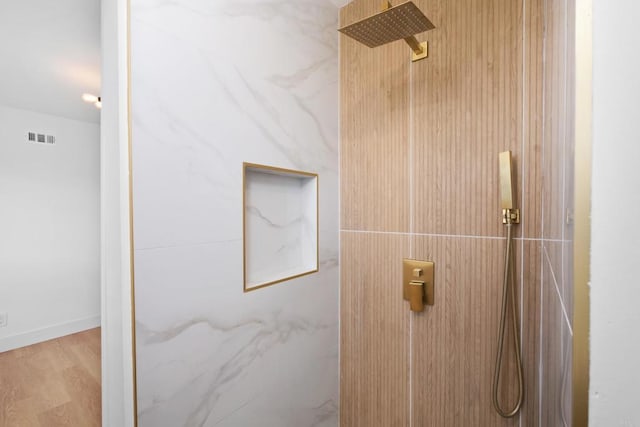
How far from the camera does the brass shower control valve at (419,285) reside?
108cm

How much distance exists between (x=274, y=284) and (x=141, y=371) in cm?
48

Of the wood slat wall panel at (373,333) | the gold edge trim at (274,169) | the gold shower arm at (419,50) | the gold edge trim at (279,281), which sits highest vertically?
the gold shower arm at (419,50)

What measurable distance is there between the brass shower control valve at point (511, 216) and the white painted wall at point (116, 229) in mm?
1089

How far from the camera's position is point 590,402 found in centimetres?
20

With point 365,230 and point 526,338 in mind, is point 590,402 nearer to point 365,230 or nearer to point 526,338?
point 526,338

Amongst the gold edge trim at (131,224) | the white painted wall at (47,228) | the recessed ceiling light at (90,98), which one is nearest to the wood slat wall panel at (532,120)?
the gold edge trim at (131,224)

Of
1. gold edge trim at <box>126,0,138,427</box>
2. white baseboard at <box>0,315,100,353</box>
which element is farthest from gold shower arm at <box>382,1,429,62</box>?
white baseboard at <box>0,315,100,353</box>

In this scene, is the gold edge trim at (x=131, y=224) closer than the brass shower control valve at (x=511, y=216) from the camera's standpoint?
Yes

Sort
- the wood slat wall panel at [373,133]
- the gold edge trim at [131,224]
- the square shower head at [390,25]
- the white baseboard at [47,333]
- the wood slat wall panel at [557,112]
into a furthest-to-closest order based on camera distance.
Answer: the white baseboard at [47,333] → the wood slat wall panel at [373,133] → the square shower head at [390,25] → the gold edge trim at [131,224] → the wood slat wall panel at [557,112]

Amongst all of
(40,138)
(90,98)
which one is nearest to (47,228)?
(40,138)

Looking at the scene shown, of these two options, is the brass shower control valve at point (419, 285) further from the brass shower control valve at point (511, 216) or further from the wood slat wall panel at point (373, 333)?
the brass shower control valve at point (511, 216)

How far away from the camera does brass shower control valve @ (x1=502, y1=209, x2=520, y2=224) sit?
2.93 ft

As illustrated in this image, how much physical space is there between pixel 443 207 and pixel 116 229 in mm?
1061

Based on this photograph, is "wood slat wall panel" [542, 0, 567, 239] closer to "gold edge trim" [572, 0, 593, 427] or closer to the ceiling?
"gold edge trim" [572, 0, 593, 427]
